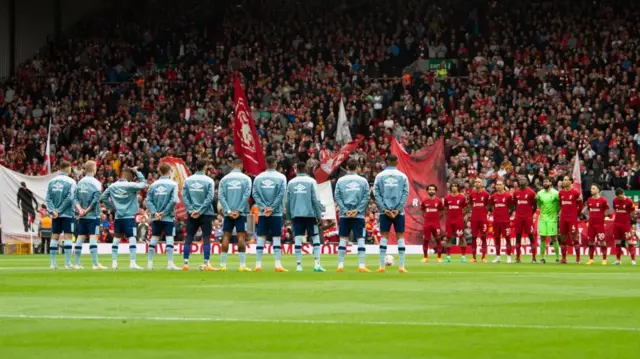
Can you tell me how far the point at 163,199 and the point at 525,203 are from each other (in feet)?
38.9

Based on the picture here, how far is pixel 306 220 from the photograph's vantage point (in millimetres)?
26672

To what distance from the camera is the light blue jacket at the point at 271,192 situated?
2636cm

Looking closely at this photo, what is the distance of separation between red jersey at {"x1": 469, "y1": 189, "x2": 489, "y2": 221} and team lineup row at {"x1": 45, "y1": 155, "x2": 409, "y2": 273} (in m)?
10.0

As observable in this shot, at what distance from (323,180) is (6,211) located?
496 inches

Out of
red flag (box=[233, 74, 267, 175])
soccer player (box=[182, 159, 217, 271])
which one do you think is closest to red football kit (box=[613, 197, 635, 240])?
soccer player (box=[182, 159, 217, 271])

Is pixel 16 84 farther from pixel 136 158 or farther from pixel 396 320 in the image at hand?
pixel 396 320

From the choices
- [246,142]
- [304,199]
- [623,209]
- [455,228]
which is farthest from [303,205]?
[246,142]

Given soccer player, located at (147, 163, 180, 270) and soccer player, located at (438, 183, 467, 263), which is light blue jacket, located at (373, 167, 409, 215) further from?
soccer player, located at (438, 183, 467, 263)

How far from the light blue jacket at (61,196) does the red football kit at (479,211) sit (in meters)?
13.1

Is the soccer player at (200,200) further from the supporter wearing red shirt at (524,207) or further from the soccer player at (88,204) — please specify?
the supporter wearing red shirt at (524,207)

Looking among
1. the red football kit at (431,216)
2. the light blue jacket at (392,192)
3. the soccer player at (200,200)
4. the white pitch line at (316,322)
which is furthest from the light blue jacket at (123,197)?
the white pitch line at (316,322)

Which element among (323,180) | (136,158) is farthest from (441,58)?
(136,158)

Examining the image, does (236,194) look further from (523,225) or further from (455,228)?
(455,228)

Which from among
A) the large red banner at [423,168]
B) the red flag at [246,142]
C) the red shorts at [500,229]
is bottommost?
the red shorts at [500,229]
